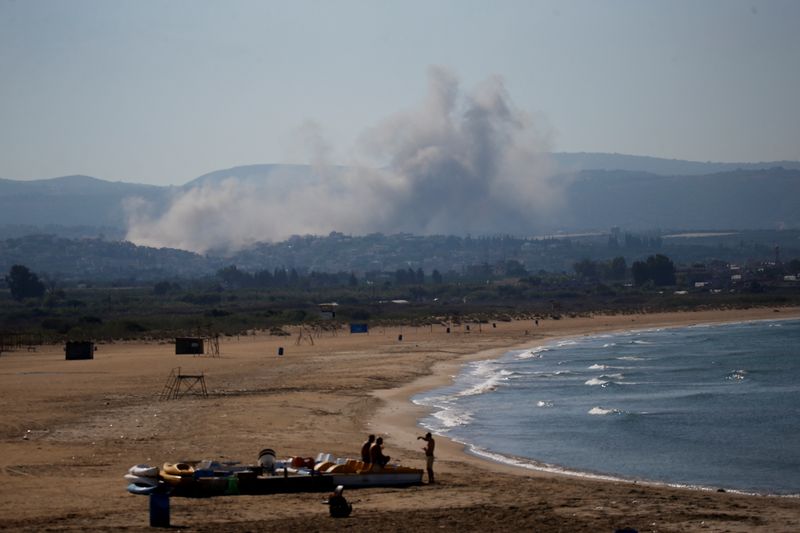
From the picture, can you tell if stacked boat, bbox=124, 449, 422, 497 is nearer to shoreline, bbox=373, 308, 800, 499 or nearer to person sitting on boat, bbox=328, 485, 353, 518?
person sitting on boat, bbox=328, 485, 353, 518

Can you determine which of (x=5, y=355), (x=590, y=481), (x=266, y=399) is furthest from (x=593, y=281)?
(x=590, y=481)

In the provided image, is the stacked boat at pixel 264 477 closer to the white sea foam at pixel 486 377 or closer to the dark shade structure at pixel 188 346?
the white sea foam at pixel 486 377

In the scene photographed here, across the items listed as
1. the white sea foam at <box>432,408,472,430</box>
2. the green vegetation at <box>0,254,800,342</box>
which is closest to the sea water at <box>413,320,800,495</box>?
the white sea foam at <box>432,408,472,430</box>

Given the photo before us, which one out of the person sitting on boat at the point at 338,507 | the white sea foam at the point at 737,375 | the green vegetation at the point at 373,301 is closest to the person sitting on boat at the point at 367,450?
the person sitting on boat at the point at 338,507

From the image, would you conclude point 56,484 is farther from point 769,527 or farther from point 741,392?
point 741,392

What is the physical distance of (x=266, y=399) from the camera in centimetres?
3506

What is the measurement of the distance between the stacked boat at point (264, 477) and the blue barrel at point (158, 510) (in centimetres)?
241

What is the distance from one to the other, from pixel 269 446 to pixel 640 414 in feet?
44.5

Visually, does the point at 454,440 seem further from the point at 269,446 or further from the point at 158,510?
the point at 158,510

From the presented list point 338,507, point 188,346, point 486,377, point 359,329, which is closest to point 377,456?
point 338,507

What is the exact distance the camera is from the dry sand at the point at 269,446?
56.9 feet

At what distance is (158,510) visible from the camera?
16.4m

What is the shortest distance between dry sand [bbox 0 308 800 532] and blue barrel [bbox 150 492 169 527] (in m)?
0.40

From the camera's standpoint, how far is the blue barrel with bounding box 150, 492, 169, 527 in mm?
16344
